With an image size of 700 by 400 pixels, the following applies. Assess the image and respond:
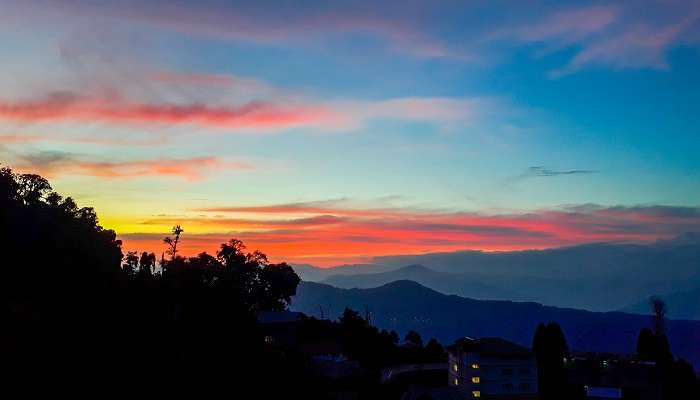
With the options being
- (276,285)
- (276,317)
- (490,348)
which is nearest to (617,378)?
(490,348)

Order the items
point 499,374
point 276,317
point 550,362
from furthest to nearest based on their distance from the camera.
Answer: point 276,317, point 550,362, point 499,374

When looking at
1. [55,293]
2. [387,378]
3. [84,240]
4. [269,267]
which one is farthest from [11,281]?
[269,267]

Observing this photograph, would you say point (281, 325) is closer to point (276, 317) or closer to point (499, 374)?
point (276, 317)

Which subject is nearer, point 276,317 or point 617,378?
point 617,378

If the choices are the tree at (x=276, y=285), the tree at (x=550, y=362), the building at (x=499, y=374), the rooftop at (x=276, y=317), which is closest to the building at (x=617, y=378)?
the tree at (x=550, y=362)

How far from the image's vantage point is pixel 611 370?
8375cm

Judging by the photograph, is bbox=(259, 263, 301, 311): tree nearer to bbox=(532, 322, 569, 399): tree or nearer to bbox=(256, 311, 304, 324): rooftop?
bbox=(256, 311, 304, 324): rooftop

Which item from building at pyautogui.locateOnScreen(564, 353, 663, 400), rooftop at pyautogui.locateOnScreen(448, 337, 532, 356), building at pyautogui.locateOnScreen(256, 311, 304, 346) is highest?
building at pyautogui.locateOnScreen(256, 311, 304, 346)

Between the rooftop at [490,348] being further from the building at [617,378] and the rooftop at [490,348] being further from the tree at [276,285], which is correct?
the tree at [276,285]

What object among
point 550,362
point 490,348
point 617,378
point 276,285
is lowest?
point 617,378

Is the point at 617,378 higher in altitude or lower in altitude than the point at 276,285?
lower

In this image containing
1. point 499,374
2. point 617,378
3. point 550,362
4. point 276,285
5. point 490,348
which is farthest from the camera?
point 276,285

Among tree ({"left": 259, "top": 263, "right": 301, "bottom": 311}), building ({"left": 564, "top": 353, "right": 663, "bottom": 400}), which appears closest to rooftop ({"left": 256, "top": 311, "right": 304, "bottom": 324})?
tree ({"left": 259, "top": 263, "right": 301, "bottom": 311})

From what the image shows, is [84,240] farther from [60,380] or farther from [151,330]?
[60,380]
